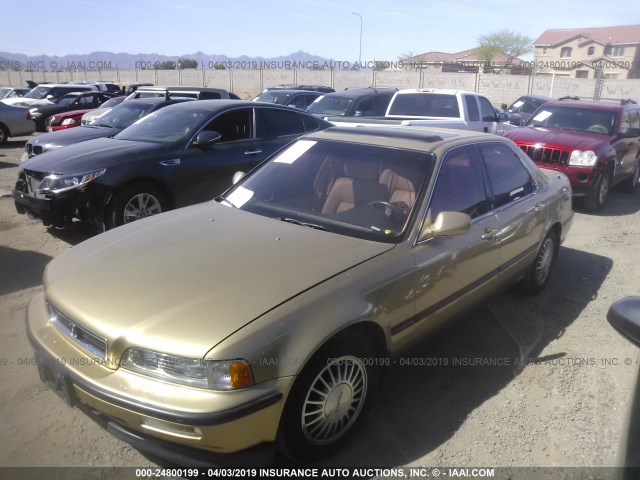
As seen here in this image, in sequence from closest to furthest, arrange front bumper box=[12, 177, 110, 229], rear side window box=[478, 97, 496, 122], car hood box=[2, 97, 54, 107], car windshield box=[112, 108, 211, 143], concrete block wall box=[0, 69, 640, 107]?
front bumper box=[12, 177, 110, 229]
car windshield box=[112, 108, 211, 143]
rear side window box=[478, 97, 496, 122]
car hood box=[2, 97, 54, 107]
concrete block wall box=[0, 69, 640, 107]

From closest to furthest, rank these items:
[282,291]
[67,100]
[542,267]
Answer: [282,291]
[542,267]
[67,100]

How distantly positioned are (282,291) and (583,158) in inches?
288

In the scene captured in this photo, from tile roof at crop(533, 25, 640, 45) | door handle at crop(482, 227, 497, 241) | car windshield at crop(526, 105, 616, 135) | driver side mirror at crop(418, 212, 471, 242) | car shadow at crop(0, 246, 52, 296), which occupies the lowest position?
car shadow at crop(0, 246, 52, 296)

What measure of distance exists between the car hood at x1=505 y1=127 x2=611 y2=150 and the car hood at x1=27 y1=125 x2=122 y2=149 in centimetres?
687

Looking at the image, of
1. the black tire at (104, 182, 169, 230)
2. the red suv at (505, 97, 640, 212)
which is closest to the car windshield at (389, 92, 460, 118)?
the red suv at (505, 97, 640, 212)

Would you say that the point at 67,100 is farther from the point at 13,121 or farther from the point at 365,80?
the point at 365,80

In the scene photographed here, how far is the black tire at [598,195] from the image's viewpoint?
8.24 metres

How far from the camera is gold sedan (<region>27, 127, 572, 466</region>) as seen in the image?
2.17 metres

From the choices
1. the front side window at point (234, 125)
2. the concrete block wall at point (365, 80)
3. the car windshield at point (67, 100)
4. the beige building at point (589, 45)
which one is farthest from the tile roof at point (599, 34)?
the front side window at point (234, 125)

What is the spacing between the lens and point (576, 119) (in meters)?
9.23

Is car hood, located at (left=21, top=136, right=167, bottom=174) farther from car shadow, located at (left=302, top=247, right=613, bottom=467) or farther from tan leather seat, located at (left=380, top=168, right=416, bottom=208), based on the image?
car shadow, located at (left=302, top=247, right=613, bottom=467)

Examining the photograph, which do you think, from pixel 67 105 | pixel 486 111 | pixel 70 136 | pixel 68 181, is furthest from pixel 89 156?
pixel 67 105

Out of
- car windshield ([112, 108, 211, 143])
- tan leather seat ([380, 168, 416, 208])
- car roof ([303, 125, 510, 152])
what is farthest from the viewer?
car windshield ([112, 108, 211, 143])

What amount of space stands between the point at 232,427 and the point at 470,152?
2.68 meters
